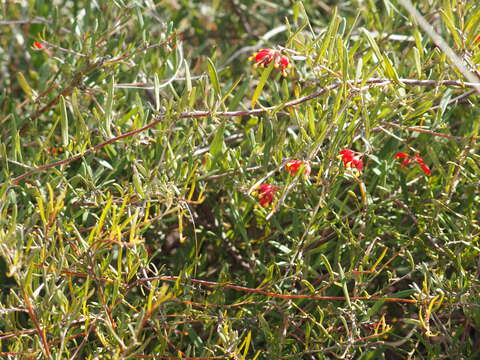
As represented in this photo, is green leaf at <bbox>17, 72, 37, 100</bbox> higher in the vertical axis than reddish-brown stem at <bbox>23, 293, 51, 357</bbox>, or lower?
higher

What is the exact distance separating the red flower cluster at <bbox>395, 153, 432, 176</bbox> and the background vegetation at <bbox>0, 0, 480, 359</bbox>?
1cm

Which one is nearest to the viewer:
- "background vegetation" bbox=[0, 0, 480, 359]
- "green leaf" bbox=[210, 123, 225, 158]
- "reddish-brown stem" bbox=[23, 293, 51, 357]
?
"reddish-brown stem" bbox=[23, 293, 51, 357]

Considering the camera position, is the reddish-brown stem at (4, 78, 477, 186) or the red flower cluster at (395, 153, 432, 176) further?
the red flower cluster at (395, 153, 432, 176)

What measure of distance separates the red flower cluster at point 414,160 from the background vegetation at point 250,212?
0.05ft

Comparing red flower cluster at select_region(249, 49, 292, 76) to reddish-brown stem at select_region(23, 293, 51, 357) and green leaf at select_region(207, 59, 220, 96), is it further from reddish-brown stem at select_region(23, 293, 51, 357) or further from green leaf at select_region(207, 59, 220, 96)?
reddish-brown stem at select_region(23, 293, 51, 357)

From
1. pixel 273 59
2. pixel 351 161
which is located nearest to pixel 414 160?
pixel 351 161

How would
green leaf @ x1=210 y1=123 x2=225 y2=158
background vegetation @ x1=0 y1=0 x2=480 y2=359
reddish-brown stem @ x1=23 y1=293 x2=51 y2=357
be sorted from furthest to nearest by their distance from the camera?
green leaf @ x1=210 y1=123 x2=225 y2=158, background vegetation @ x1=0 y1=0 x2=480 y2=359, reddish-brown stem @ x1=23 y1=293 x2=51 y2=357

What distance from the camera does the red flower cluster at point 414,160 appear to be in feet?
3.46

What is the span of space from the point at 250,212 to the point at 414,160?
12.3 inches

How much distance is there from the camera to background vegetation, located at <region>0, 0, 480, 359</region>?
0.91 m

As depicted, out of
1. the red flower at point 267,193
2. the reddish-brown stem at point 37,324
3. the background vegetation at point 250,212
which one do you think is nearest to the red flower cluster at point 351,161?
the background vegetation at point 250,212

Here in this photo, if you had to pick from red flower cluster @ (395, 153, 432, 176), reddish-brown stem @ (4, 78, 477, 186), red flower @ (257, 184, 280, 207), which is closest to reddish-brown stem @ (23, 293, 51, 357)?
reddish-brown stem @ (4, 78, 477, 186)

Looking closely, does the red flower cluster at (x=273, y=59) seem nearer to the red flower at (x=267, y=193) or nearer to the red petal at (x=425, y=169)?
the red flower at (x=267, y=193)

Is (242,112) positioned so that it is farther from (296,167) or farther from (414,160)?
(414,160)
